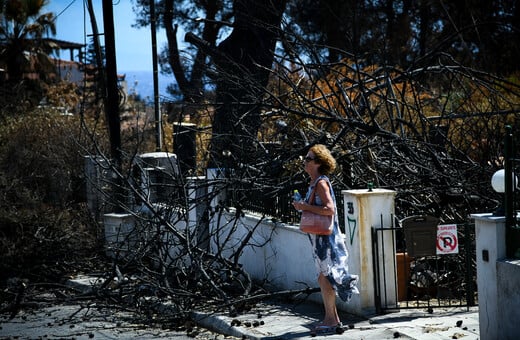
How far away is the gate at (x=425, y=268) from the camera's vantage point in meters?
9.98

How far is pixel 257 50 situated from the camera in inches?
809

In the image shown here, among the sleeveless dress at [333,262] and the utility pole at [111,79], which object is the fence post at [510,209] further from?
the utility pole at [111,79]

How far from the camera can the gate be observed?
998cm

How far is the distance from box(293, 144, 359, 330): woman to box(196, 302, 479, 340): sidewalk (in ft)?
1.28

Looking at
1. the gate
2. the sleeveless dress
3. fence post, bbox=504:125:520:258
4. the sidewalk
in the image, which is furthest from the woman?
fence post, bbox=504:125:520:258

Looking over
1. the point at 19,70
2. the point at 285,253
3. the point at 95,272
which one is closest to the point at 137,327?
the point at 285,253

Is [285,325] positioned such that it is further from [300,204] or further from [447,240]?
[447,240]

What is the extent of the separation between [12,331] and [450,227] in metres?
5.48

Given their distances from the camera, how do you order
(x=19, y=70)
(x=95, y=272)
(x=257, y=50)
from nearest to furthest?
(x=95, y=272), (x=257, y=50), (x=19, y=70)

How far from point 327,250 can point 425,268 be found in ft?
8.50

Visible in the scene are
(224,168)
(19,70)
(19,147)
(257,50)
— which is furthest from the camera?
(19,70)

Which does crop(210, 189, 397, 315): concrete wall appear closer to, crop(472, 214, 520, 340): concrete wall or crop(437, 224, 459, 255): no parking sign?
crop(437, 224, 459, 255): no parking sign

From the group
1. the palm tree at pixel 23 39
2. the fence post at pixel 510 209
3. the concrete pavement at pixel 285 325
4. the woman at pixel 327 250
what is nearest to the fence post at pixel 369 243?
the concrete pavement at pixel 285 325

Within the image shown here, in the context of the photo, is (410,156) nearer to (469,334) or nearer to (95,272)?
(469,334)
